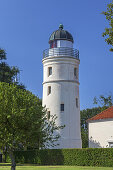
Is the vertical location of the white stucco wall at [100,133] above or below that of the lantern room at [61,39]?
below

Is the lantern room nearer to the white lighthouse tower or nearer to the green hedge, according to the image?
the white lighthouse tower

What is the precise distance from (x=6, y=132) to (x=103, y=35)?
33.6 feet

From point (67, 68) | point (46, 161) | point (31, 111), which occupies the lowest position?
point (46, 161)

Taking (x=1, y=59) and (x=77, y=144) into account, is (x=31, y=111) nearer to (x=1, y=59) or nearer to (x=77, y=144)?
(x=77, y=144)

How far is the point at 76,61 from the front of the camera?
134 feet

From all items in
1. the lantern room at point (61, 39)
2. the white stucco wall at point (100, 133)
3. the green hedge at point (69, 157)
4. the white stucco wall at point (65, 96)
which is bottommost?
the green hedge at point (69, 157)

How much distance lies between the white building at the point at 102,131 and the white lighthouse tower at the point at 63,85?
3096mm

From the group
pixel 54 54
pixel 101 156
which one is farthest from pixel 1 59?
pixel 101 156

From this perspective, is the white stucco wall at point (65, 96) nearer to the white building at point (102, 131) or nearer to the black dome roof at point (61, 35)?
the black dome roof at point (61, 35)

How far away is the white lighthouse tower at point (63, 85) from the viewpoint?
125ft

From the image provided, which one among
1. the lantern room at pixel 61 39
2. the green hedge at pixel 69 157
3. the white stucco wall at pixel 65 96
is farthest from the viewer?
the lantern room at pixel 61 39

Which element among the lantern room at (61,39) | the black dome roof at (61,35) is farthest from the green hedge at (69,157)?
the black dome roof at (61,35)

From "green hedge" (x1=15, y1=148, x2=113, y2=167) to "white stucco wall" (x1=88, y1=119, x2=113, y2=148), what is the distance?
12.4ft

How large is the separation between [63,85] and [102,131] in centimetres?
808
